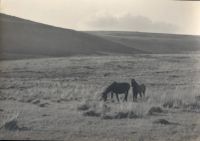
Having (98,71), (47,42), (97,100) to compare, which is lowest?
(97,100)

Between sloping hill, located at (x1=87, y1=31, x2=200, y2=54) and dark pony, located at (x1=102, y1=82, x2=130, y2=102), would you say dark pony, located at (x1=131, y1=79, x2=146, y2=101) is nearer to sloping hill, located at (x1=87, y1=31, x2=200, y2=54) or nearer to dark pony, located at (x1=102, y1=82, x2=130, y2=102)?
dark pony, located at (x1=102, y1=82, x2=130, y2=102)

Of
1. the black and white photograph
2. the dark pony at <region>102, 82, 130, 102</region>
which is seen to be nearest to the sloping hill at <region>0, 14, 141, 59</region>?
the black and white photograph

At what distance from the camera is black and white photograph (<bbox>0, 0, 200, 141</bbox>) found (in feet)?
7.04

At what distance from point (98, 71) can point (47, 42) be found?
364 millimetres

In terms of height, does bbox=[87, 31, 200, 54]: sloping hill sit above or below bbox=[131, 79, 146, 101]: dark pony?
above

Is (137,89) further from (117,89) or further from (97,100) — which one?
(97,100)

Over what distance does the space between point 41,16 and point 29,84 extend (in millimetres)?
432

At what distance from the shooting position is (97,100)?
2.19 meters

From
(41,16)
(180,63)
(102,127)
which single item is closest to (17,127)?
(102,127)

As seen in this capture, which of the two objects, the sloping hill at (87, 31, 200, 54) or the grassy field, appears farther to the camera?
the sloping hill at (87, 31, 200, 54)

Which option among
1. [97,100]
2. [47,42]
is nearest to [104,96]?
[97,100]

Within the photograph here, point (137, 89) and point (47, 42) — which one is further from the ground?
point (47, 42)

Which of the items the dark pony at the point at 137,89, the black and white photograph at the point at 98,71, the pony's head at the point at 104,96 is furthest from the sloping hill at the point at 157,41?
the pony's head at the point at 104,96

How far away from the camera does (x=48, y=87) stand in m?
2.18
